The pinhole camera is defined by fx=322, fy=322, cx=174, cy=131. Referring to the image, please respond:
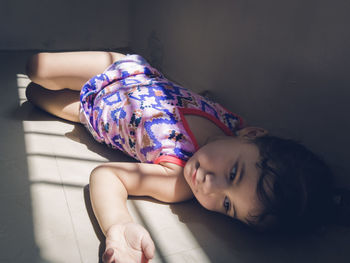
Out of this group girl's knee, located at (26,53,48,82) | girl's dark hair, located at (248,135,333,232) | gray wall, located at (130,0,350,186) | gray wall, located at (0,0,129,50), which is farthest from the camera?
gray wall, located at (0,0,129,50)

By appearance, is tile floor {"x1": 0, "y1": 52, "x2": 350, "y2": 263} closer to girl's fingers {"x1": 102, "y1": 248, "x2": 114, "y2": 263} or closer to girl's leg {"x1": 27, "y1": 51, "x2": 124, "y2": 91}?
girl's fingers {"x1": 102, "y1": 248, "x2": 114, "y2": 263}

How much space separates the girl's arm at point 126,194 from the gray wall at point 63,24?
1695 mm

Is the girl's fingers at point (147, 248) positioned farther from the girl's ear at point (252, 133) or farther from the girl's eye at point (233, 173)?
the girl's ear at point (252, 133)

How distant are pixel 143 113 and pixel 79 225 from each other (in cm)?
44

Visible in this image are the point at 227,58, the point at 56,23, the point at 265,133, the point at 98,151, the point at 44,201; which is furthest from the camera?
the point at 56,23

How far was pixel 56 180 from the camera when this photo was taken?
104 cm

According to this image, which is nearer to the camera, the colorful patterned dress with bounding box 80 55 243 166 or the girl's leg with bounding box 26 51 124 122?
the colorful patterned dress with bounding box 80 55 243 166

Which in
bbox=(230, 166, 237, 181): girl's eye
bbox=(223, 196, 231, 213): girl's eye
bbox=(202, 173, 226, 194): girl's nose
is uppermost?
bbox=(230, 166, 237, 181): girl's eye

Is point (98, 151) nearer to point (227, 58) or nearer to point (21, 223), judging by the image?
point (21, 223)

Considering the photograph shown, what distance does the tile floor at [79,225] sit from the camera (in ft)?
2.65

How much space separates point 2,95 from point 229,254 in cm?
131

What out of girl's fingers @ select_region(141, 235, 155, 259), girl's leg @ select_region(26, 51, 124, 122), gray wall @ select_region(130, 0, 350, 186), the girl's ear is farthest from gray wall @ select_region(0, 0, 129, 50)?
girl's fingers @ select_region(141, 235, 155, 259)

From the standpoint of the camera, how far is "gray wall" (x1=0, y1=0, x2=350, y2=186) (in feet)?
3.56

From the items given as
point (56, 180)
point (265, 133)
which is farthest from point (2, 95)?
point (265, 133)
